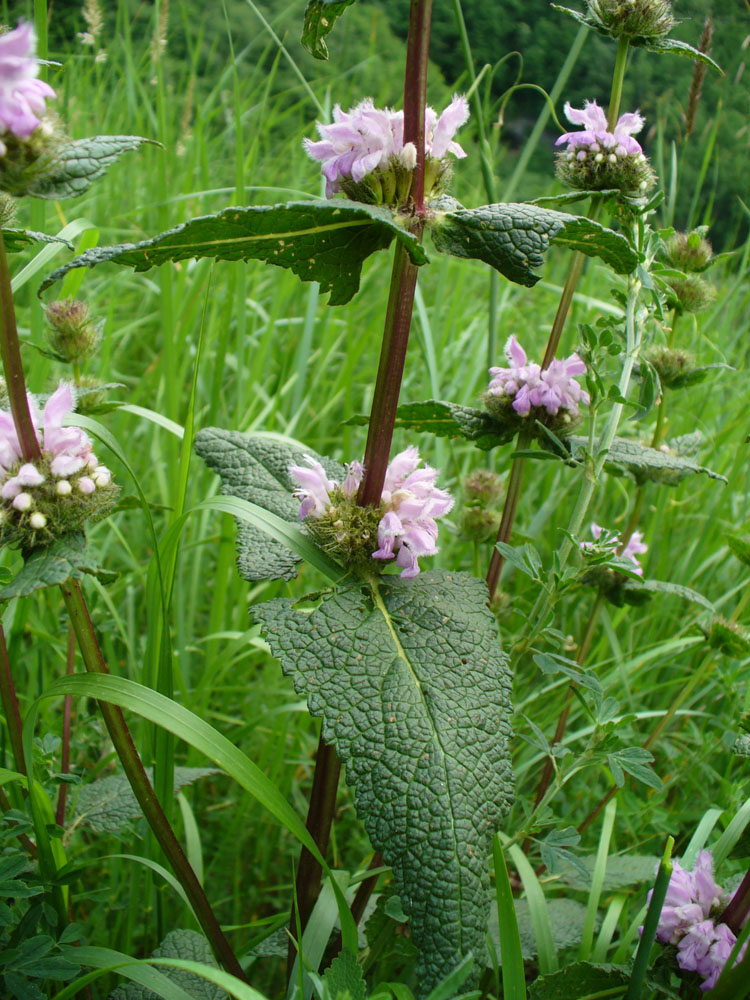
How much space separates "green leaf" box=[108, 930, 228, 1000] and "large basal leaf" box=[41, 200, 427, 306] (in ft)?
2.48

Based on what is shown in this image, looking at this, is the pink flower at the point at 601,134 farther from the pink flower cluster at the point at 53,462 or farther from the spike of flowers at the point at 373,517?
the pink flower cluster at the point at 53,462

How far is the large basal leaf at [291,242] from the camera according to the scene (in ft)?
2.23

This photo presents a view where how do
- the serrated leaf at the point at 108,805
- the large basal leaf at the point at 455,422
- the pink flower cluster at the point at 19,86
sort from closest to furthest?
the pink flower cluster at the point at 19,86 → the serrated leaf at the point at 108,805 → the large basal leaf at the point at 455,422

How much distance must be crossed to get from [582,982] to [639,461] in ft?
2.07

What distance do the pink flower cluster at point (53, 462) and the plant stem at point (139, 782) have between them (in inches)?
3.9

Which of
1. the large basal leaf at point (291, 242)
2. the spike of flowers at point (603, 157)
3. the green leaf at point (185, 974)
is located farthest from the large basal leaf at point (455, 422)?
the green leaf at point (185, 974)

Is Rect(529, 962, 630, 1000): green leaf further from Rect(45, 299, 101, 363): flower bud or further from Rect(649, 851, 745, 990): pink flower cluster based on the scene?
Rect(45, 299, 101, 363): flower bud

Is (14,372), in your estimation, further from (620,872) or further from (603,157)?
(620,872)

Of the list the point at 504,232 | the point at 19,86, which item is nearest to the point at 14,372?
the point at 19,86

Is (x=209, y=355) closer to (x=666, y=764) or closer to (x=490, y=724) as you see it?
(x=666, y=764)

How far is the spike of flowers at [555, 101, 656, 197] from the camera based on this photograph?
1.14 m

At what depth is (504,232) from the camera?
2.49ft

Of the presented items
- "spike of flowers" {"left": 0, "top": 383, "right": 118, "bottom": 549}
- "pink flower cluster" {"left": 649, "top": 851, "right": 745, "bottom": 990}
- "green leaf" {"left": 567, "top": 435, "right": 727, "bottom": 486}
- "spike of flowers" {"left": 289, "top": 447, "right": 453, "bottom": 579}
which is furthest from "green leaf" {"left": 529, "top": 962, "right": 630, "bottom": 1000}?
"spike of flowers" {"left": 0, "top": 383, "right": 118, "bottom": 549}

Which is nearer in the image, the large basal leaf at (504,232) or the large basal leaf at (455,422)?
the large basal leaf at (504,232)
